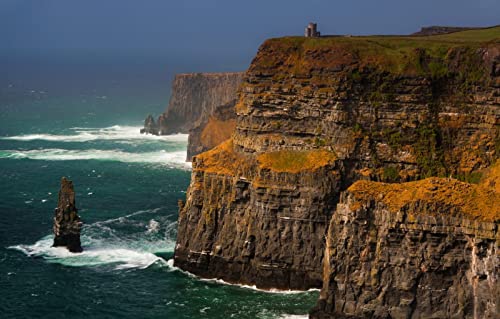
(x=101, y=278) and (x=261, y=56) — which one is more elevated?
(x=261, y=56)

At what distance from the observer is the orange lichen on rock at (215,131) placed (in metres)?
131

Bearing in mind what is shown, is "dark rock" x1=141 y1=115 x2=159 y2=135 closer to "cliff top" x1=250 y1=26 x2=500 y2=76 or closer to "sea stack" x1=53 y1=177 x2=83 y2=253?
"sea stack" x1=53 y1=177 x2=83 y2=253

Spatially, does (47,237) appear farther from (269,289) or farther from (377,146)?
(377,146)

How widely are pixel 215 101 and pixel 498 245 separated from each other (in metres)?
108

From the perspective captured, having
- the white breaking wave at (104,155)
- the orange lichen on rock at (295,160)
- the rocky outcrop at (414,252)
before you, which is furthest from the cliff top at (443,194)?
the white breaking wave at (104,155)

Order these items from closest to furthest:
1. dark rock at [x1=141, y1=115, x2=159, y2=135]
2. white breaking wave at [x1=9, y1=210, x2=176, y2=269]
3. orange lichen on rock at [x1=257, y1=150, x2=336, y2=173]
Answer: orange lichen on rock at [x1=257, y1=150, x2=336, y2=173]
white breaking wave at [x1=9, y1=210, x2=176, y2=269]
dark rock at [x1=141, y1=115, x2=159, y2=135]

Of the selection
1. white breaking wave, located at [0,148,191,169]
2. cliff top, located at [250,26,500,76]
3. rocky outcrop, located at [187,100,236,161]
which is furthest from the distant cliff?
cliff top, located at [250,26,500,76]

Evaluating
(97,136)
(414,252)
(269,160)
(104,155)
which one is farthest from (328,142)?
(97,136)

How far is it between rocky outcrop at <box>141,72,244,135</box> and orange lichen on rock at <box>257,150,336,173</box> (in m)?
82.4

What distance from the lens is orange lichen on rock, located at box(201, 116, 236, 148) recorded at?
13062 centimetres

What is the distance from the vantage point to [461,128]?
74938mm

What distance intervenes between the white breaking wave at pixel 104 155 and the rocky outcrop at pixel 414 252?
70.1m

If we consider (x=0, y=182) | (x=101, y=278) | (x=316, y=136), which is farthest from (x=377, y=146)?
(x=0, y=182)

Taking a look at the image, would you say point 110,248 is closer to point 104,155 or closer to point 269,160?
point 269,160
